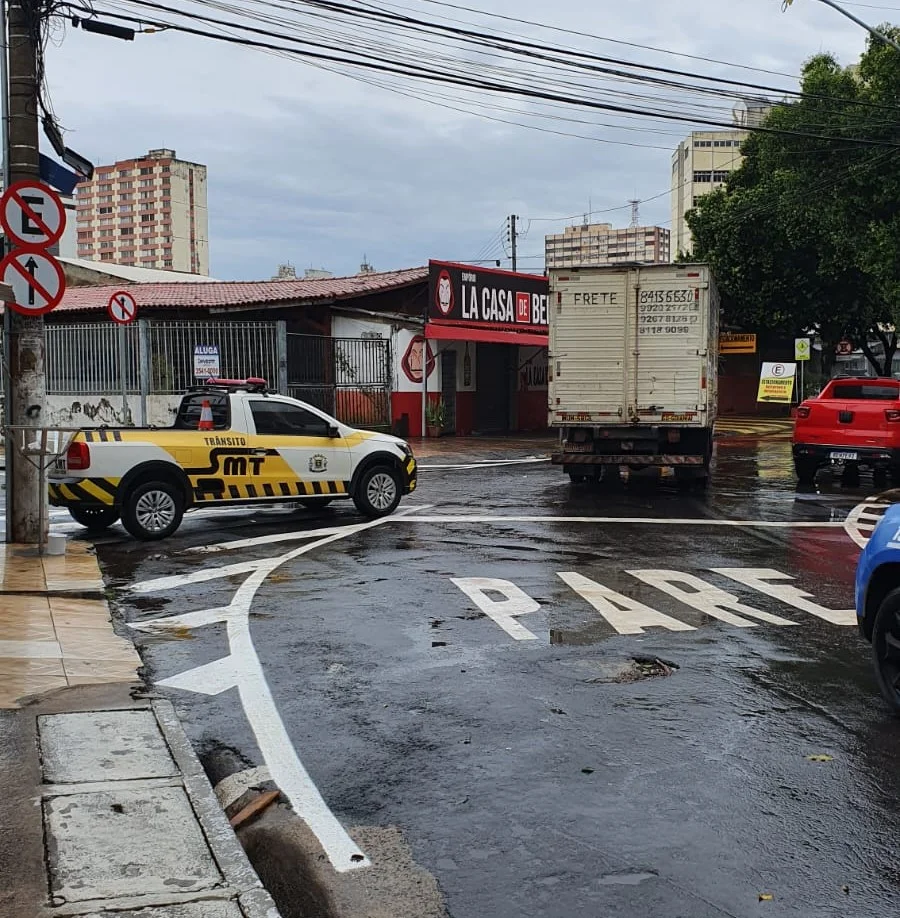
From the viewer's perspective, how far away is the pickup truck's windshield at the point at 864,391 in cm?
1778

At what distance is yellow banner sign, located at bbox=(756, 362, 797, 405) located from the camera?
37875 mm

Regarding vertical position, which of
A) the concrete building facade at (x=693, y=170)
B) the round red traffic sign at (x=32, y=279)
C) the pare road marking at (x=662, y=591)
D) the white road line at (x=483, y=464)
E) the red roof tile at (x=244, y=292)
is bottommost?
the pare road marking at (x=662, y=591)

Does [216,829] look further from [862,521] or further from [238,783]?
[862,521]

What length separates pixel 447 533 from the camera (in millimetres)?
12602

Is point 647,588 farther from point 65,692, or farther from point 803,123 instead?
point 803,123

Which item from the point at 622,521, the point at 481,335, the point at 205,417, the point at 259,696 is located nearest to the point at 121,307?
the point at 205,417

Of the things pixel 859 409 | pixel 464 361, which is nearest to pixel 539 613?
pixel 859 409

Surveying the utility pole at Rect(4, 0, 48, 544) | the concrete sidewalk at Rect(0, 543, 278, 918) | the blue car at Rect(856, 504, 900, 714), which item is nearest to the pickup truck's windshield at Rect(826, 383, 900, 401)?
the blue car at Rect(856, 504, 900, 714)

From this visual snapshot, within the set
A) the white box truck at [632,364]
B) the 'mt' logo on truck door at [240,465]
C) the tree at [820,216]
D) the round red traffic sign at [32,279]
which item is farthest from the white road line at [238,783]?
the tree at [820,216]

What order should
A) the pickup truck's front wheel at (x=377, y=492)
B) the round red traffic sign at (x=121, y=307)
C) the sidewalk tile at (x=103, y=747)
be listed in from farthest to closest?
1. the round red traffic sign at (x=121, y=307)
2. the pickup truck's front wheel at (x=377, y=492)
3. the sidewalk tile at (x=103, y=747)

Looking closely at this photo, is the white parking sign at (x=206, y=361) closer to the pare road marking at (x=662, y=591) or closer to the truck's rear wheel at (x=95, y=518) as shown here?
the truck's rear wheel at (x=95, y=518)

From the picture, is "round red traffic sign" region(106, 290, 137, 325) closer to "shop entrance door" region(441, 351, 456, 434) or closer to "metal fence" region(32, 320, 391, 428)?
"metal fence" region(32, 320, 391, 428)

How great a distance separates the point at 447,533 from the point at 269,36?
8383mm

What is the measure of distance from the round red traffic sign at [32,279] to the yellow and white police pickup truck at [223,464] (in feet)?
5.32
